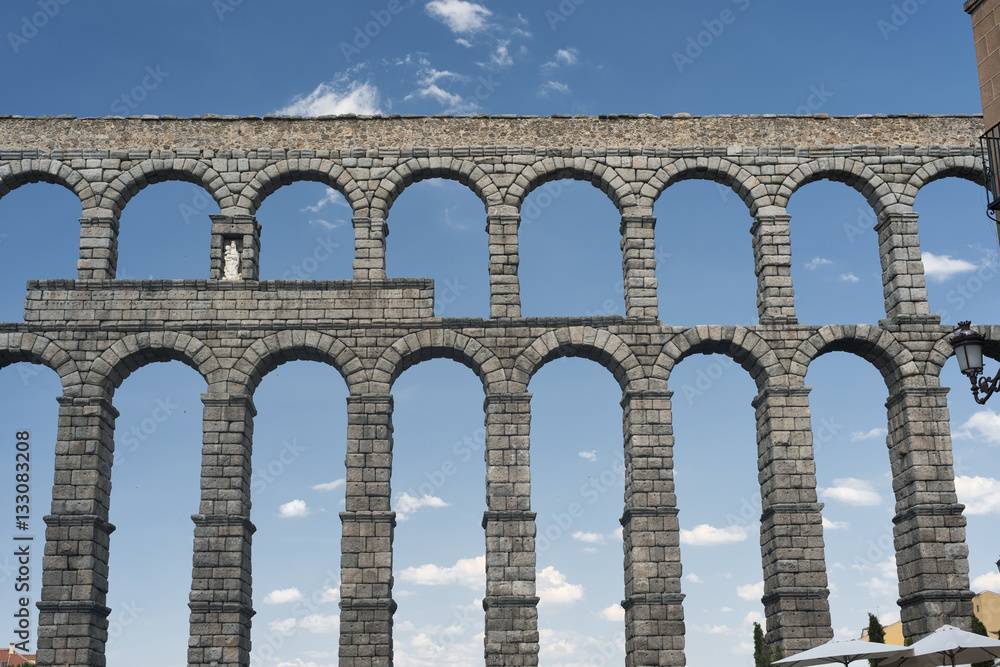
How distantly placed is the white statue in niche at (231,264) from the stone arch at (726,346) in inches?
394

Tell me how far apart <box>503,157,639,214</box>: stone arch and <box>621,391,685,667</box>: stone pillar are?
4867 mm

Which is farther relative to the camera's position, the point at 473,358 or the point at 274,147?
the point at 274,147

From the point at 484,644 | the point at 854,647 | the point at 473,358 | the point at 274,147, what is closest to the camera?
the point at 854,647

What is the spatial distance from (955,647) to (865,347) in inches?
421

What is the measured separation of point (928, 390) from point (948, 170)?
5.74 m

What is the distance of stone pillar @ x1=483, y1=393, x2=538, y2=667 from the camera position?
23.1 meters

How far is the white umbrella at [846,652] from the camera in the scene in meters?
17.0

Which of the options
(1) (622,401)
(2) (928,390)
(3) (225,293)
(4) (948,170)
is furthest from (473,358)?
(4) (948,170)

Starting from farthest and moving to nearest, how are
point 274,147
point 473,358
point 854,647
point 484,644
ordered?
point 274,147 → point 473,358 → point 484,644 → point 854,647

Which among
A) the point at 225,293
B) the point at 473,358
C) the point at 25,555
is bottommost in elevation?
the point at 25,555

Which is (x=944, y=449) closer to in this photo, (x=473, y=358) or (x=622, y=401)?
(x=622, y=401)

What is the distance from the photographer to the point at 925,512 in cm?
2422

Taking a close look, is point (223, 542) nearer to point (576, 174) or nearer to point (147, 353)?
point (147, 353)

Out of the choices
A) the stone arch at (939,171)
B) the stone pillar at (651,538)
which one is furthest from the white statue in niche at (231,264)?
the stone arch at (939,171)
